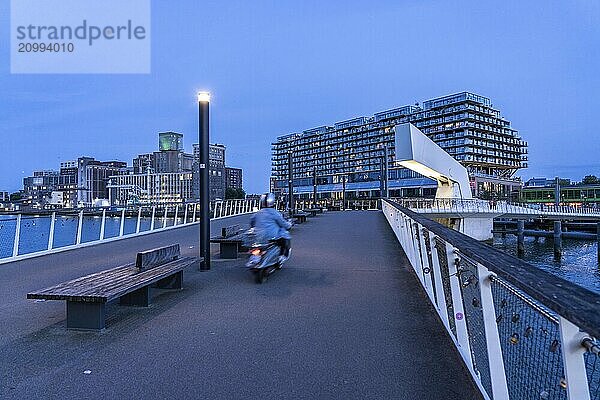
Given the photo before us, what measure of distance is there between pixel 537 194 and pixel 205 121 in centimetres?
12365

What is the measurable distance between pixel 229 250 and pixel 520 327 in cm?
796

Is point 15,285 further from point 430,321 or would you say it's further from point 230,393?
point 430,321

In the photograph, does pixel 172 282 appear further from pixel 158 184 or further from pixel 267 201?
pixel 158 184

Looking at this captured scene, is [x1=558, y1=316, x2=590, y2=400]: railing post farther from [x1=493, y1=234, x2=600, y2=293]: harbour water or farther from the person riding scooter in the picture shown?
[x1=493, y1=234, x2=600, y2=293]: harbour water

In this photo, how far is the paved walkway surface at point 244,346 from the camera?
334 cm

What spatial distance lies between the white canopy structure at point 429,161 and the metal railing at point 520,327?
88.8ft

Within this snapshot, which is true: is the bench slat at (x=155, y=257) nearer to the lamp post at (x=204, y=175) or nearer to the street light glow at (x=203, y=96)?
the lamp post at (x=204, y=175)

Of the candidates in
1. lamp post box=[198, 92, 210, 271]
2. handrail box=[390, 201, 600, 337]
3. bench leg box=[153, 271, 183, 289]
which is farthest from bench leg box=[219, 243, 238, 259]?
handrail box=[390, 201, 600, 337]

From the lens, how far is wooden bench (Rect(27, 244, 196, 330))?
4.46 m

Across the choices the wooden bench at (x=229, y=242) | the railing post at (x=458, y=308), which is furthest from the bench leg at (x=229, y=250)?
the railing post at (x=458, y=308)

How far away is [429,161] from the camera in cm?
3378

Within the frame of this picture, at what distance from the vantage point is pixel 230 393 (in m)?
3.24

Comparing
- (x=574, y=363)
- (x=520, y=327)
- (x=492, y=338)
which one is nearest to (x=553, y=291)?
(x=574, y=363)

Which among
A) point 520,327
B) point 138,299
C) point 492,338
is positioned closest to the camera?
point 520,327
